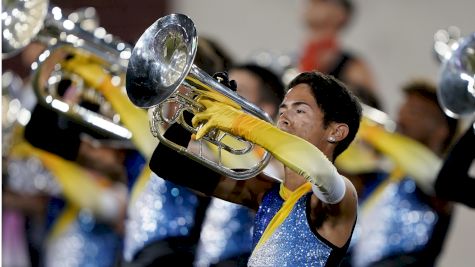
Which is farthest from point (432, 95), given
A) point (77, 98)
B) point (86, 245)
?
point (86, 245)

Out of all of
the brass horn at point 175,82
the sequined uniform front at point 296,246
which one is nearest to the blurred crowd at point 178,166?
the brass horn at point 175,82

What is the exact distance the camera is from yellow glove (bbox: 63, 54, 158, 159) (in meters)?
4.04

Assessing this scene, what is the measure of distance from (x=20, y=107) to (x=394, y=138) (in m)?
1.48

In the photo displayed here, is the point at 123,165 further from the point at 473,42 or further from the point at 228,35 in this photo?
the point at 228,35

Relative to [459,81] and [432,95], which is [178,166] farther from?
[432,95]

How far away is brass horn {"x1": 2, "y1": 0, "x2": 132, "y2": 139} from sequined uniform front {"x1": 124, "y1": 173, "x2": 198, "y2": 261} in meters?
0.20

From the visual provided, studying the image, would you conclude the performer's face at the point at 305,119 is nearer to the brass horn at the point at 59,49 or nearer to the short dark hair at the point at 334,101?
A: the short dark hair at the point at 334,101

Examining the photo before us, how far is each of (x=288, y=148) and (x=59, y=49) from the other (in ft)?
4.45

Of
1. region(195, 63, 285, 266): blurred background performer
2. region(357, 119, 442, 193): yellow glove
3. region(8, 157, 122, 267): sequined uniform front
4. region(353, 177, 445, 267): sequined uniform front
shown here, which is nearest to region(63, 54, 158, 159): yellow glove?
region(195, 63, 285, 266): blurred background performer

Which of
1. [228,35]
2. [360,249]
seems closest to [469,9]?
[228,35]

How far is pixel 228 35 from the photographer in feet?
22.5

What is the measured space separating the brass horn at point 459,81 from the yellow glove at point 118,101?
2.63 feet

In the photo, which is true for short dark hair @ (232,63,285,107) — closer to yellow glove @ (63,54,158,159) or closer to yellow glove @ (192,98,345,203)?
yellow glove @ (63,54,158,159)

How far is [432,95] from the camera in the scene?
469 centimetres
